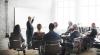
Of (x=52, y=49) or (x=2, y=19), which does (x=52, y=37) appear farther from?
(x=2, y=19)

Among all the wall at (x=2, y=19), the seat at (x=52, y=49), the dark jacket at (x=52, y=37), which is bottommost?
the seat at (x=52, y=49)

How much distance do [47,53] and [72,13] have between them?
20.5 ft

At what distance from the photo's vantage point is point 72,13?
12172 mm

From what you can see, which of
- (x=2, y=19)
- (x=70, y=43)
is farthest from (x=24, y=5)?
(x=70, y=43)

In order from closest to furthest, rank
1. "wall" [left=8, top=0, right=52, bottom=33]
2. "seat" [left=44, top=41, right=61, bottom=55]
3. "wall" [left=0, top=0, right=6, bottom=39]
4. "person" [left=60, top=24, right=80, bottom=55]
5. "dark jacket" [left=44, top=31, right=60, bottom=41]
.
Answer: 1. "seat" [left=44, top=41, right=61, bottom=55]
2. "dark jacket" [left=44, top=31, right=60, bottom=41]
3. "person" [left=60, top=24, right=80, bottom=55]
4. "wall" [left=0, top=0, right=6, bottom=39]
5. "wall" [left=8, top=0, right=52, bottom=33]

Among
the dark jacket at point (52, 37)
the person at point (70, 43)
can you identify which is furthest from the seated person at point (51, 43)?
the person at point (70, 43)

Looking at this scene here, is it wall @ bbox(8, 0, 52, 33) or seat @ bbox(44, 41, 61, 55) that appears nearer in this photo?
seat @ bbox(44, 41, 61, 55)

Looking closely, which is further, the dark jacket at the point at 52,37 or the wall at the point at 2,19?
the wall at the point at 2,19

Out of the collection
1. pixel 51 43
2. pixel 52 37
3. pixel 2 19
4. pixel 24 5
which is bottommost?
pixel 51 43

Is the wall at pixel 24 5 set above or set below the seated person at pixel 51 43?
above

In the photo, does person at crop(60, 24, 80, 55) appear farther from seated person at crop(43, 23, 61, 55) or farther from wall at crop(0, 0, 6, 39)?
wall at crop(0, 0, 6, 39)

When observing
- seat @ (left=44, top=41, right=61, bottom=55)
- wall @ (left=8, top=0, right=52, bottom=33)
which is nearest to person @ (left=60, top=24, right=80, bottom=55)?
seat @ (left=44, top=41, right=61, bottom=55)

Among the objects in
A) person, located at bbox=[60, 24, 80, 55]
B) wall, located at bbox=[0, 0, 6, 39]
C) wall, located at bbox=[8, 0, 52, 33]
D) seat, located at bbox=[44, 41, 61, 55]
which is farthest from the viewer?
wall, located at bbox=[8, 0, 52, 33]

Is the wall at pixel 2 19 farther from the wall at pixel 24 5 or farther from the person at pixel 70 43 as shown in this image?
the person at pixel 70 43
